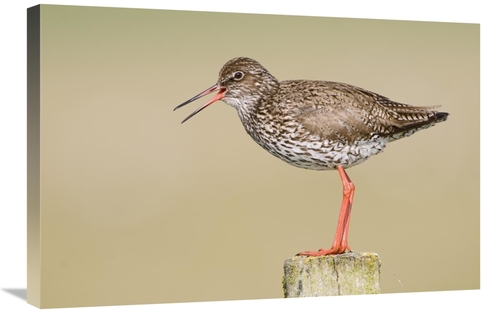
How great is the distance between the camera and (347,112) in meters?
12.3

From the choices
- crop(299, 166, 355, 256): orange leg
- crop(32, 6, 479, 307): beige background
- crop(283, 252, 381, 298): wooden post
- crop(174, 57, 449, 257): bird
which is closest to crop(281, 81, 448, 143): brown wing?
crop(174, 57, 449, 257): bird

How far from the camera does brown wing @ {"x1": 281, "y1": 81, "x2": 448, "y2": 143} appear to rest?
12195 mm

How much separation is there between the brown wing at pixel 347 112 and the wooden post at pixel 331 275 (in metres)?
1.85

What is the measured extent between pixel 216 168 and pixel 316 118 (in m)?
1.76

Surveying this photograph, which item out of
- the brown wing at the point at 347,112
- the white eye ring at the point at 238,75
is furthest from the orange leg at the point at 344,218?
the white eye ring at the point at 238,75

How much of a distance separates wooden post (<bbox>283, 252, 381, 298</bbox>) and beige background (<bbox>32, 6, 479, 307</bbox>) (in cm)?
195

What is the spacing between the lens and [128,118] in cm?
1270

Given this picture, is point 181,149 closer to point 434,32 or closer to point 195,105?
point 195,105

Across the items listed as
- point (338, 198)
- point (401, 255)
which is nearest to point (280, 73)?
point (338, 198)

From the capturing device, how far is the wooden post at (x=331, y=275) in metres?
10.9

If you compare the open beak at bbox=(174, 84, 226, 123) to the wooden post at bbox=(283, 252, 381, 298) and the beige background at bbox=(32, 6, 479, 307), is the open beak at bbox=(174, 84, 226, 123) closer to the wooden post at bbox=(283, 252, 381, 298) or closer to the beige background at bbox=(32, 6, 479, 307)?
the beige background at bbox=(32, 6, 479, 307)

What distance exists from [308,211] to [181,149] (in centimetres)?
194

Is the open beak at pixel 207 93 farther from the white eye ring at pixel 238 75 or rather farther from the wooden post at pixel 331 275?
the wooden post at pixel 331 275

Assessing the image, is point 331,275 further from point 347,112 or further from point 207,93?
point 207,93
